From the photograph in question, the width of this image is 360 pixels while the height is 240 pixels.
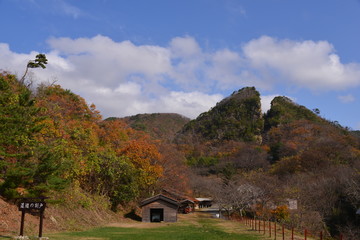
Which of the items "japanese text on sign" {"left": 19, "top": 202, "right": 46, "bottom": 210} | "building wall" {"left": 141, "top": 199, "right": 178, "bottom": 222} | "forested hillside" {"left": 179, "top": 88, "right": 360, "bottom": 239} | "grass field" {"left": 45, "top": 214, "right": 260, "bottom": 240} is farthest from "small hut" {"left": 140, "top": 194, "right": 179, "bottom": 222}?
"japanese text on sign" {"left": 19, "top": 202, "right": 46, "bottom": 210}

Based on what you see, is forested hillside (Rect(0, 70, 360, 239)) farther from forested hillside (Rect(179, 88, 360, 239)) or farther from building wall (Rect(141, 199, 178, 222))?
building wall (Rect(141, 199, 178, 222))

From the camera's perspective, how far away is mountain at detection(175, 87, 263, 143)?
4070 inches

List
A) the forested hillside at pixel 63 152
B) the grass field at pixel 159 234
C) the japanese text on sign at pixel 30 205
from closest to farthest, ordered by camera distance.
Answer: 1. the japanese text on sign at pixel 30 205
2. the grass field at pixel 159 234
3. the forested hillside at pixel 63 152

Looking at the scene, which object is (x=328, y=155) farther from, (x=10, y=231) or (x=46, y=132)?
(x=10, y=231)

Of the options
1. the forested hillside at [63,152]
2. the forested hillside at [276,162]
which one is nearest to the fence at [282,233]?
the forested hillside at [276,162]

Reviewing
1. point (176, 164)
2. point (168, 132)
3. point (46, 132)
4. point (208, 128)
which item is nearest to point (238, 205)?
point (176, 164)

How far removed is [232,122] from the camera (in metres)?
108

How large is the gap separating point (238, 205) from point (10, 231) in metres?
29.1

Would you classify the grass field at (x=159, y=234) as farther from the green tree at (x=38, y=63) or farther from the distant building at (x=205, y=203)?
the distant building at (x=205, y=203)

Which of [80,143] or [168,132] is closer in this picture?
[80,143]

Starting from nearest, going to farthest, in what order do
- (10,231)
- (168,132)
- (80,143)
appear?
1. (10,231)
2. (80,143)
3. (168,132)

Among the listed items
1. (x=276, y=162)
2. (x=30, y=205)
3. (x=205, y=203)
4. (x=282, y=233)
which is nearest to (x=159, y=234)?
(x=282, y=233)

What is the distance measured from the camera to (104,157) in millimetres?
34438

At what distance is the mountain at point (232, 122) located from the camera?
339ft
